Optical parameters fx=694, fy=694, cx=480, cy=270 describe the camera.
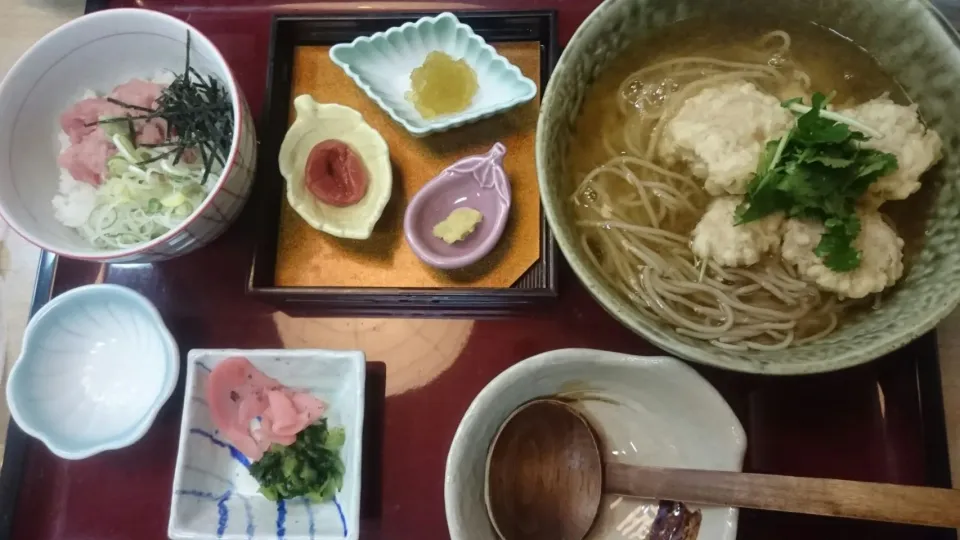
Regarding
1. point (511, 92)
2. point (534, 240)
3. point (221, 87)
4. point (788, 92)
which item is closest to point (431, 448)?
point (534, 240)

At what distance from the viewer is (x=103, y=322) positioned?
154cm

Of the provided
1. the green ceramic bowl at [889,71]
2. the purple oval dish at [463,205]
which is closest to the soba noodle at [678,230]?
the green ceramic bowl at [889,71]

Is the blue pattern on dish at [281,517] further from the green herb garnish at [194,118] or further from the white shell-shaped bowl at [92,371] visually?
the green herb garnish at [194,118]

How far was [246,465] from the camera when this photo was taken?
4.82ft

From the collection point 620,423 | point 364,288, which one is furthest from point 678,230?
point 364,288

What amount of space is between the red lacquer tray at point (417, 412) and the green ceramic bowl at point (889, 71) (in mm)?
241

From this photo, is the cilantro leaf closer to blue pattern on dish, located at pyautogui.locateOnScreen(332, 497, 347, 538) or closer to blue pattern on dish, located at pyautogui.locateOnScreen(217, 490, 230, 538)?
blue pattern on dish, located at pyautogui.locateOnScreen(332, 497, 347, 538)

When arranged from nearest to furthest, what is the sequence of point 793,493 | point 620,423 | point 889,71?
point 793,493 → point 889,71 → point 620,423

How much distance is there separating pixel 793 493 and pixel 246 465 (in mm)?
1065

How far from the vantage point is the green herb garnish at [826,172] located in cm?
116

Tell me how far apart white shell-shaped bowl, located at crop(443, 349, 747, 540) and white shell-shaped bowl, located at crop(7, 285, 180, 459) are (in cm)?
64

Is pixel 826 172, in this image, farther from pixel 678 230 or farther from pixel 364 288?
pixel 364 288

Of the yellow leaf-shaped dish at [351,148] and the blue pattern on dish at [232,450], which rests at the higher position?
the yellow leaf-shaped dish at [351,148]

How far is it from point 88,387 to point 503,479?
0.93 metres
